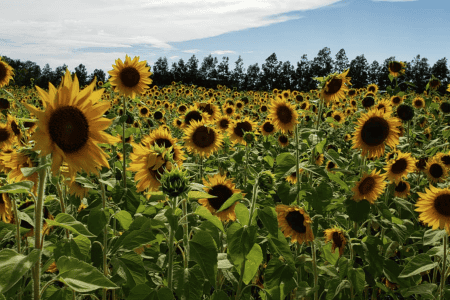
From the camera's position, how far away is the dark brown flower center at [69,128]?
4.60ft

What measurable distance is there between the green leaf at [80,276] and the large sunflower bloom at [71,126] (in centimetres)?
38

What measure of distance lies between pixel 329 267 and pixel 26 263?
2.25 m

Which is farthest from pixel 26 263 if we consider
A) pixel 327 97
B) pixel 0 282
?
pixel 327 97

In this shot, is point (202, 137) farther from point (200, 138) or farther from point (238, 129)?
point (238, 129)

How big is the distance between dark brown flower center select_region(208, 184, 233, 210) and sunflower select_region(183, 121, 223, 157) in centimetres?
145

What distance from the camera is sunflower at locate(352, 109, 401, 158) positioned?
3326 millimetres

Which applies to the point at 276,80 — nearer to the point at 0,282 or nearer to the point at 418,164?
the point at 418,164

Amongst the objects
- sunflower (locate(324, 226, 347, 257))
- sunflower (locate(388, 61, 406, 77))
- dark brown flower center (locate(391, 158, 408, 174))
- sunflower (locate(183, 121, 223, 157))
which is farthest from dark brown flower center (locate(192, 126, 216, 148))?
sunflower (locate(388, 61, 406, 77))

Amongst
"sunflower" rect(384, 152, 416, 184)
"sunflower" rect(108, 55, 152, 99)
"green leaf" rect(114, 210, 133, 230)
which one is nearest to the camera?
"green leaf" rect(114, 210, 133, 230)

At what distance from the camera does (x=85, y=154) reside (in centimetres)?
156

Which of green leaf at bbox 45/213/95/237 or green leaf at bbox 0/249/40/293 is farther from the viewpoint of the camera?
green leaf at bbox 45/213/95/237

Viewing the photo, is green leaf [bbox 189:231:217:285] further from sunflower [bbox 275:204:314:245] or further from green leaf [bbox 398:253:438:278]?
green leaf [bbox 398:253:438:278]

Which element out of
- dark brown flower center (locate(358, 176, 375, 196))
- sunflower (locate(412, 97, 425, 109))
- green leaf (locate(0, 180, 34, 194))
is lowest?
dark brown flower center (locate(358, 176, 375, 196))

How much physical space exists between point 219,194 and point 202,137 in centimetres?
152
